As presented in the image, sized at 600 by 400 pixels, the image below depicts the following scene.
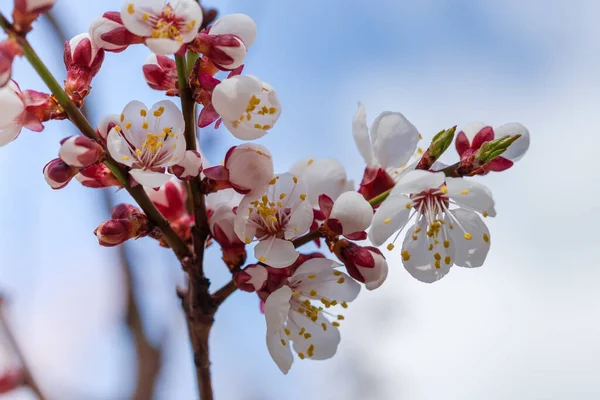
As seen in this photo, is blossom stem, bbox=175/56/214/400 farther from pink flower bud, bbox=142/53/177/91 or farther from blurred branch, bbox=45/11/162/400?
blurred branch, bbox=45/11/162/400

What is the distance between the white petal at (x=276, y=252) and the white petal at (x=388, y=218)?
0.14m

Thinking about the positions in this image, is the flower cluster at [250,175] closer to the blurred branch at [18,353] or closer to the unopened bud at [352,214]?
the unopened bud at [352,214]

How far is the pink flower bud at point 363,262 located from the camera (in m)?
1.05

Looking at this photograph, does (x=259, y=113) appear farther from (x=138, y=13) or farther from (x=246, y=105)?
(x=138, y=13)

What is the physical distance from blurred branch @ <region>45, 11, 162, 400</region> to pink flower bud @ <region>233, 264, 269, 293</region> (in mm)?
1049

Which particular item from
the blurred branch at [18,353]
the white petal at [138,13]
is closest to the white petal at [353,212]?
the white petal at [138,13]

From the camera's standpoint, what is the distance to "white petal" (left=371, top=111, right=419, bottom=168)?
121cm

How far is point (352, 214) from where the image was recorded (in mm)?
1013

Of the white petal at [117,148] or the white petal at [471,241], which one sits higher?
the white petal at [117,148]

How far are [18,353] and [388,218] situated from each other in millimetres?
1258

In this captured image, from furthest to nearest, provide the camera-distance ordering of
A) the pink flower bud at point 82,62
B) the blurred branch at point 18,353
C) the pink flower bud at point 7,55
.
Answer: the blurred branch at point 18,353 → the pink flower bud at point 82,62 → the pink flower bud at point 7,55

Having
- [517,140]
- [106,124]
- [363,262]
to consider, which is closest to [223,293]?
[363,262]

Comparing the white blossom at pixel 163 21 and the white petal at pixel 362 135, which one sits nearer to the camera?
the white blossom at pixel 163 21

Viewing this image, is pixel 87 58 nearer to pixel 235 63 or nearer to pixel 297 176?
pixel 235 63
